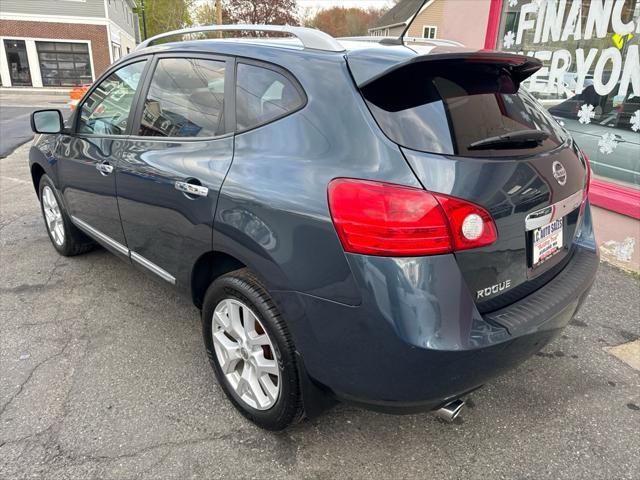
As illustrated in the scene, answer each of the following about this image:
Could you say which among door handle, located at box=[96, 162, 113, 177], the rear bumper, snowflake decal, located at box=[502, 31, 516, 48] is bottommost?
the rear bumper

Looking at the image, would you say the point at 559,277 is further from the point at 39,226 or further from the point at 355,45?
the point at 39,226

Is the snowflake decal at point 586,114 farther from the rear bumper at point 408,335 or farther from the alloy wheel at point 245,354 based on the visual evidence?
the alloy wheel at point 245,354

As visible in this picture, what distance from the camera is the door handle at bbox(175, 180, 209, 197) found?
7.58ft

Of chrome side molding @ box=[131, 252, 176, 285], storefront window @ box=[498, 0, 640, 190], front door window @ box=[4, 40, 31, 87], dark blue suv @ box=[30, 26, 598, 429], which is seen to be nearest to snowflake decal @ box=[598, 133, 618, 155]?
storefront window @ box=[498, 0, 640, 190]

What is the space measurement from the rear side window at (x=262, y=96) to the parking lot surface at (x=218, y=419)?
4.90 ft

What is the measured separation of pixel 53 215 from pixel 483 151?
3.97 m

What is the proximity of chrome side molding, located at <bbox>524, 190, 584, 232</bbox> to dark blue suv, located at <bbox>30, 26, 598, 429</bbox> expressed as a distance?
0.4 inches

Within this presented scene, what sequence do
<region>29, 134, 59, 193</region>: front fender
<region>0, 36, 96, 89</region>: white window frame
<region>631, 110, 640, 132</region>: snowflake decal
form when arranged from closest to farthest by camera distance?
<region>29, 134, 59, 193</region>: front fender < <region>631, 110, 640, 132</region>: snowflake decal < <region>0, 36, 96, 89</region>: white window frame

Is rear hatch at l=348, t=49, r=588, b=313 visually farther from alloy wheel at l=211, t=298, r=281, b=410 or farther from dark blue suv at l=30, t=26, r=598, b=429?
alloy wheel at l=211, t=298, r=281, b=410

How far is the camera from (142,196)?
9.12 feet

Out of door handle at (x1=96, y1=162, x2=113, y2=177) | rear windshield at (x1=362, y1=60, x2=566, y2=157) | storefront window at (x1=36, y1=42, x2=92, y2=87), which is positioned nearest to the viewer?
rear windshield at (x1=362, y1=60, x2=566, y2=157)

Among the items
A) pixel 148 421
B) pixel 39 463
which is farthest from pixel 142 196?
pixel 39 463

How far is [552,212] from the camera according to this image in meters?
2.10

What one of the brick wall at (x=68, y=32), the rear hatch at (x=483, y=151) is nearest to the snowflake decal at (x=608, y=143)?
the rear hatch at (x=483, y=151)
